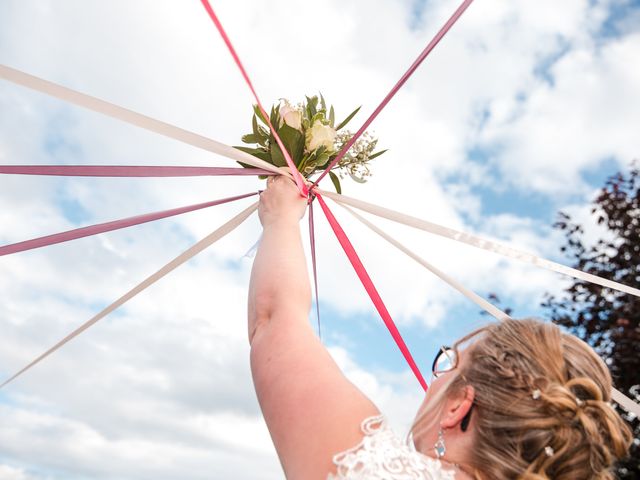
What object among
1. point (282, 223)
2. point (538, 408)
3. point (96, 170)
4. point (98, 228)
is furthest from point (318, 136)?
point (538, 408)

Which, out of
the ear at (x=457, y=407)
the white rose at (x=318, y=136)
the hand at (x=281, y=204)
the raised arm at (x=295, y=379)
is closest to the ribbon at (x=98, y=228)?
the white rose at (x=318, y=136)

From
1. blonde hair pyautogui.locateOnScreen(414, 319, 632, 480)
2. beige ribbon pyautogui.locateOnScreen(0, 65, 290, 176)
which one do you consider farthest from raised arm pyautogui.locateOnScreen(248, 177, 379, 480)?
beige ribbon pyautogui.locateOnScreen(0, 65, 290, 176)

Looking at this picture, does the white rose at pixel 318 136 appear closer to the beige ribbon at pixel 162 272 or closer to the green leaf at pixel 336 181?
the green leaf at pixel 336 181

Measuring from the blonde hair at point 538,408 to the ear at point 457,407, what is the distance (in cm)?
2

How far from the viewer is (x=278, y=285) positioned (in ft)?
6.13

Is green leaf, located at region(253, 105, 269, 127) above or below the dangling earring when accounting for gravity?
above

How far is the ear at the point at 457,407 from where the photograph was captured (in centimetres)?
177

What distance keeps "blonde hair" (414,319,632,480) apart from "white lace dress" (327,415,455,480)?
17 centimetres

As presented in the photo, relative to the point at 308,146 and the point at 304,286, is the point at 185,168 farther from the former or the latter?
the point at 304,286

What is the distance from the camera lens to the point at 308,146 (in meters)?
2.92

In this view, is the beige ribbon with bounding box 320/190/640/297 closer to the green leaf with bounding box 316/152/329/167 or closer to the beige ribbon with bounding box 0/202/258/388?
the green leaf with bounding box 316/152/329/167

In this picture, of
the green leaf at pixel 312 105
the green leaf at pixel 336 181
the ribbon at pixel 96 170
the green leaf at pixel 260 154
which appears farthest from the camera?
the green leaf at pixel 336 181

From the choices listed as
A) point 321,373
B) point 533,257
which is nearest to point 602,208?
point 533,257

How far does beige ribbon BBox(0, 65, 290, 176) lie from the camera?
7.38ft
